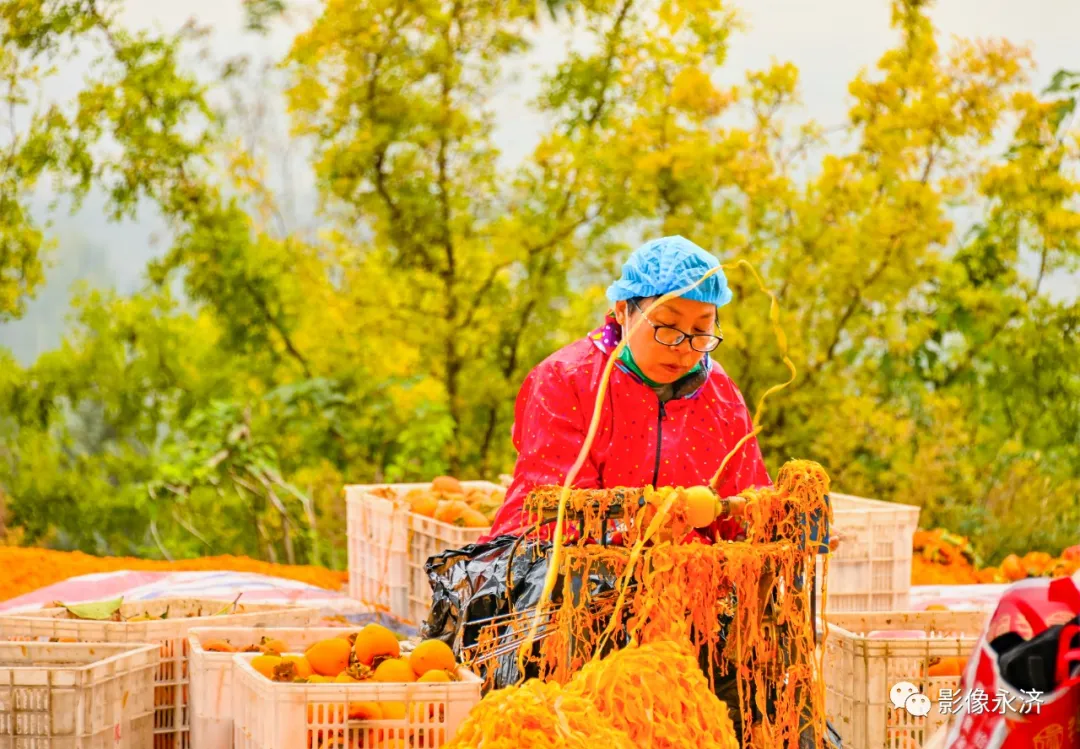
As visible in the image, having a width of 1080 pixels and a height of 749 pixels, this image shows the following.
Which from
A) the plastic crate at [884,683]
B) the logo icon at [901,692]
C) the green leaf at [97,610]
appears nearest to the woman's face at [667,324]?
the plastic crate at [884,683]

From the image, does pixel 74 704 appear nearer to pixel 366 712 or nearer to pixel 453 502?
pixel 366 712

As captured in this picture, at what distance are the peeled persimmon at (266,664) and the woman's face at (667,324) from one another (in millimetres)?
1238

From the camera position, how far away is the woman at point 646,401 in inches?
141

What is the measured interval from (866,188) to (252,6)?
366 centimetres

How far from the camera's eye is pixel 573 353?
152 inches

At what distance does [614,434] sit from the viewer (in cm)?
373

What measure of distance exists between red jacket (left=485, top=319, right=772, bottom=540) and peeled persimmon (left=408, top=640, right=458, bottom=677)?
0.55 meters

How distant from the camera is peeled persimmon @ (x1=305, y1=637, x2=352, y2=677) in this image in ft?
10.6

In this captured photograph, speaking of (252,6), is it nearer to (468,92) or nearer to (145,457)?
(468,92)

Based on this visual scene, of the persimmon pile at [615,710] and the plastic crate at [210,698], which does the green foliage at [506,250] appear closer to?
the plastic crate at [210,698]

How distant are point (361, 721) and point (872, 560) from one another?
2.70 metres

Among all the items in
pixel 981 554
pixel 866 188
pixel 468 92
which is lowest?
pixel 981 554

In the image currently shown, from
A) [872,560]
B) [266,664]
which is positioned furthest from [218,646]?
[872,560]

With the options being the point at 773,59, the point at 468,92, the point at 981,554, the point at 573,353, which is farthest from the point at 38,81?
the point at 981,554
